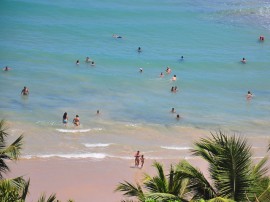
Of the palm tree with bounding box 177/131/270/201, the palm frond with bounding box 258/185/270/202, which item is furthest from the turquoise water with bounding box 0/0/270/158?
the palm frond with bounding box 258/185/270/202

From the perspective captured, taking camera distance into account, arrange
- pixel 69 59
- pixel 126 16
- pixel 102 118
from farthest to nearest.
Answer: pixel 126 16
pixel 69 59
pixel 102 118

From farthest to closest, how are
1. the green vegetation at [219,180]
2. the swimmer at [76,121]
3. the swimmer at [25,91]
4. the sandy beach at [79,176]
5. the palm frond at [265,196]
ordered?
the swimmer at [25,91]
the swimmer at [76,121]
the sandy beach at [79,176]
the green vegetation at [219,180]
the palm frond at [265,196]

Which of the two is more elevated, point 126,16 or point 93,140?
point 126,16

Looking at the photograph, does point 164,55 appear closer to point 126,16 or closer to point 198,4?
point 126,16

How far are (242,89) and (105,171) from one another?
17.5 m

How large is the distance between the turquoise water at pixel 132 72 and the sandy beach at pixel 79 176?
1.27m

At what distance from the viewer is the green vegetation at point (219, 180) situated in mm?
11039

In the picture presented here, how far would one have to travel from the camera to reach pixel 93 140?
28.6m

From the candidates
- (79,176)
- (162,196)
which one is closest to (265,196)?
(162,196)

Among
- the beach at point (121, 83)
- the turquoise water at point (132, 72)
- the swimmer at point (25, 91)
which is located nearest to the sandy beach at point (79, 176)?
the beach at point (121, 83)

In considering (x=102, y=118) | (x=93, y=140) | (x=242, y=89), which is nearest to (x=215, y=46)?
(x=242, y=89)

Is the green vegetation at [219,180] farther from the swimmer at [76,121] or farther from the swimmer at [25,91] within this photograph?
the swimmer at [25,91]

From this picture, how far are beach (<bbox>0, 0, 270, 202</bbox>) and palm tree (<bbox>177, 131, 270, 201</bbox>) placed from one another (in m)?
11.0

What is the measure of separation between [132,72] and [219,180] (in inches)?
1185
